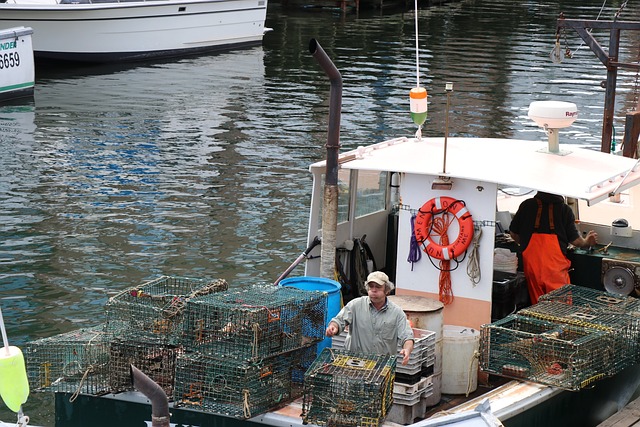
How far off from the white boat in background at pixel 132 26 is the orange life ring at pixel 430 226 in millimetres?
23317

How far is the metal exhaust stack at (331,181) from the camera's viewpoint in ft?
32.9

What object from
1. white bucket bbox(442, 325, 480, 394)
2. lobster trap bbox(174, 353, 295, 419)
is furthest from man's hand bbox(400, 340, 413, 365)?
white bucket bbox(442, 325, 480, 394)

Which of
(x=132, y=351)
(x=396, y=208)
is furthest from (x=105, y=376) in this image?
(x=396, y=208)

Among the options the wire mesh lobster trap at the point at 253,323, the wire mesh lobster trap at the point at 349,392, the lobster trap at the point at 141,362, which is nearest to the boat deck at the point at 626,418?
the wire mesh lobster trap at the point at 349,392

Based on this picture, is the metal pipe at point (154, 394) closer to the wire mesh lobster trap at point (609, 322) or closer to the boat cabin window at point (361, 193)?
the wire mesh lobster trap at point (609, 322)

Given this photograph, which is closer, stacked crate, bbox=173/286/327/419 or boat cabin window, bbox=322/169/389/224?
stacked crate, bbox=173/286/327/419

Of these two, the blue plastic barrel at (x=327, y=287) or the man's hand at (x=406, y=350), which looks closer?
the man's hand at (x=406, y=350)

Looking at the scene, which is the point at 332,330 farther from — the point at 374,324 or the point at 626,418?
the point at 626,418

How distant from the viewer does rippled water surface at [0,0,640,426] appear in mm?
15773

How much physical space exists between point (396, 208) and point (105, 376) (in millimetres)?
4099

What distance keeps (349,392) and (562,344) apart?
196cm

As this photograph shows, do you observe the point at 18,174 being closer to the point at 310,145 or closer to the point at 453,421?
the point at 310,145

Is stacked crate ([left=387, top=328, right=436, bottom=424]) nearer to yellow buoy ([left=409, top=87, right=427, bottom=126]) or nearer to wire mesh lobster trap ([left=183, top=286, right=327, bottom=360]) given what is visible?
wire mesh lobster trap ([left=183, top=286, right=327, bottom=360])

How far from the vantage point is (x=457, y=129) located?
83.6 ft
